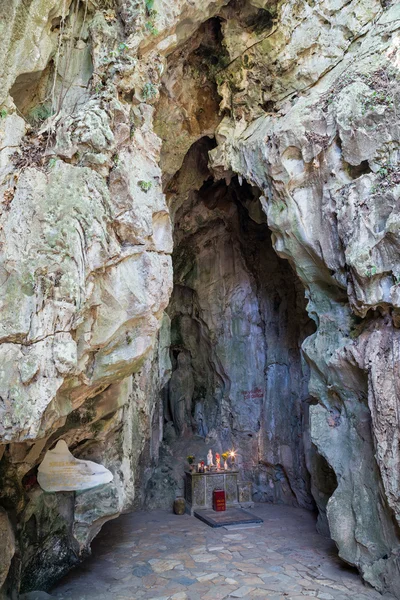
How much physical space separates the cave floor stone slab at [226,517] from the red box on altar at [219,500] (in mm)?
137

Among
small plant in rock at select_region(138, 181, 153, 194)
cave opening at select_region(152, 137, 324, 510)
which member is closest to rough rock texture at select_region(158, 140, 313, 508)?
cave opening at select_region(152, 137, 324, 510)

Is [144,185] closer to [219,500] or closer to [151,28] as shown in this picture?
[151,28]

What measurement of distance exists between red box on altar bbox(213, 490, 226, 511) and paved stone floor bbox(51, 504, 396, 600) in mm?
933

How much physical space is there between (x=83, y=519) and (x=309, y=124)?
948 cm

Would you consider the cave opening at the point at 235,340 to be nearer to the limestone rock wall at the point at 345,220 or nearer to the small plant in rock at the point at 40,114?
the limestone rock wall at the point at 345,220

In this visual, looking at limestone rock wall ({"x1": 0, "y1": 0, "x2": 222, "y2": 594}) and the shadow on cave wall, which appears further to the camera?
the shadow on cave wall

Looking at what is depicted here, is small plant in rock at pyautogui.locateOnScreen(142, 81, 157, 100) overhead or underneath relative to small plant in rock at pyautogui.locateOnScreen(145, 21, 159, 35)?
underneath

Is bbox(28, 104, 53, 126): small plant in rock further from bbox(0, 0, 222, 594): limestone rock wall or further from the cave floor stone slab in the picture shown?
the cave floor stone slab

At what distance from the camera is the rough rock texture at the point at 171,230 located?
612cm

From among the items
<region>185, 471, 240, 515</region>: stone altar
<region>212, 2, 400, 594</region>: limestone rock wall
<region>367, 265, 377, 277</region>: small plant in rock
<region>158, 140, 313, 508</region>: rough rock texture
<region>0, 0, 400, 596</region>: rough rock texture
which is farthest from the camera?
<region>158, 140, 313, 508</region>: rough rock texture

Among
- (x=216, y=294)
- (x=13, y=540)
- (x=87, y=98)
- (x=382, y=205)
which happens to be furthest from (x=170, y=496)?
(x=87, y=98)

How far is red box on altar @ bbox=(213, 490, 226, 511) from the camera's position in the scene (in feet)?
43.8

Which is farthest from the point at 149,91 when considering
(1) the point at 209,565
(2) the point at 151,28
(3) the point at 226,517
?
(3) the point at 226,517

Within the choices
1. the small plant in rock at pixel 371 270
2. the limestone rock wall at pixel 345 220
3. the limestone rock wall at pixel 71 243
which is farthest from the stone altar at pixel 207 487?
the small plant in rock at pixel 371 270
